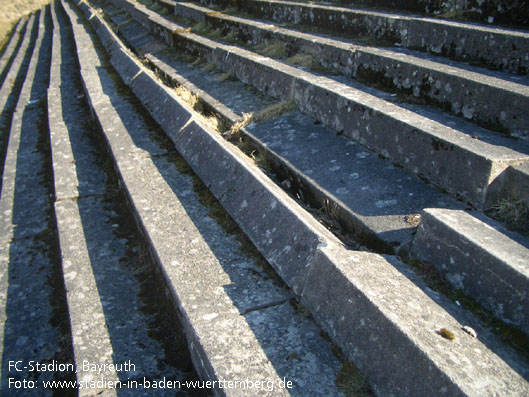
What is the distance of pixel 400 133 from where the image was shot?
2.54 meters

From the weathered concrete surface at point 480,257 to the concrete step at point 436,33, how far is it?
1.60m

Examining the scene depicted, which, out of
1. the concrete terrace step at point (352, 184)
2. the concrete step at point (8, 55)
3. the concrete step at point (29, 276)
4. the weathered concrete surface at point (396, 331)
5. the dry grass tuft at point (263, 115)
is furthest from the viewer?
the concrete step at point (8, 55)

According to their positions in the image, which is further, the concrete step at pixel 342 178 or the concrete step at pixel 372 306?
the concrete step at pixel 342 178

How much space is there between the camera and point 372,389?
1.52m

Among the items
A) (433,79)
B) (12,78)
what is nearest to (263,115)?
(433,79)

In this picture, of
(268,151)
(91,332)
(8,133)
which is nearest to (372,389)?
(91,332)

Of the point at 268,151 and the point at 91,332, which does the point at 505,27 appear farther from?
the point at 91,332

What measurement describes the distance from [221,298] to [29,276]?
1.63 m

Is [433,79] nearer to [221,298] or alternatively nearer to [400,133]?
[400,133]

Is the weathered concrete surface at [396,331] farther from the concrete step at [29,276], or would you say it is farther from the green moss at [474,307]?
the concrete step at [29,276]

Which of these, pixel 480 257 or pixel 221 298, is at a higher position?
pixel 480 257

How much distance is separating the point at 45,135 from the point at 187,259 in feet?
12.8

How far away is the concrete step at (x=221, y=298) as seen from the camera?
5.34ft

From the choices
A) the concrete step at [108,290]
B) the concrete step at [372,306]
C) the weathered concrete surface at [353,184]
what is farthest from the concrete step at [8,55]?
the concrete step at [372,306]
